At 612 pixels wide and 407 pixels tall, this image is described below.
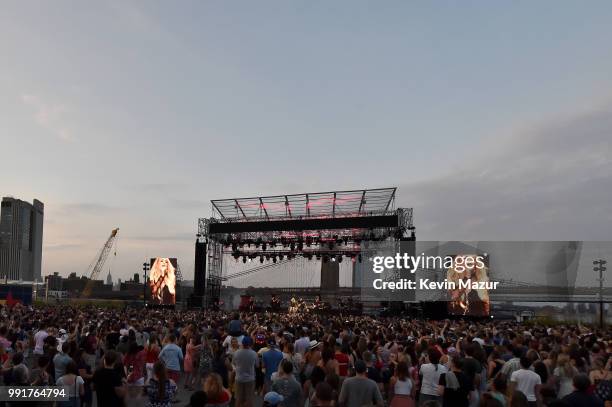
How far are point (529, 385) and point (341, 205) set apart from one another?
3532 centimetres

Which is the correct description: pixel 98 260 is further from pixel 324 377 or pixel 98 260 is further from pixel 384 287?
pixel 324 377

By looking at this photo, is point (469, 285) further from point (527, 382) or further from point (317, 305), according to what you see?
point (527, 382)

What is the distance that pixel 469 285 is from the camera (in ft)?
123

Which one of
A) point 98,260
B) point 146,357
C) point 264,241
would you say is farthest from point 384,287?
point 98,260

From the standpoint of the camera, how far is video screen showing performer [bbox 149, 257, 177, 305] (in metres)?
49.9

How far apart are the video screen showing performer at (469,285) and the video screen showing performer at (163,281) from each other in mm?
26392

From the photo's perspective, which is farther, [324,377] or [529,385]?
[529,385]

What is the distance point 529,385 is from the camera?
8484 mm

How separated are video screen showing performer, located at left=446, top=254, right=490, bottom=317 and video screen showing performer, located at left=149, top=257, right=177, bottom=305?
2639cm

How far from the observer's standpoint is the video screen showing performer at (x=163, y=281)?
164ft

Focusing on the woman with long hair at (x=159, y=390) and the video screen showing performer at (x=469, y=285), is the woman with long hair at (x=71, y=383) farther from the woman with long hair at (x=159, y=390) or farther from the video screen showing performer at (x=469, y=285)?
the video screen showing performer at (x=469, y=285)

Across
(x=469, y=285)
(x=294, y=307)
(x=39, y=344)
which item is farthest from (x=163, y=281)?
(x=39, y=344)

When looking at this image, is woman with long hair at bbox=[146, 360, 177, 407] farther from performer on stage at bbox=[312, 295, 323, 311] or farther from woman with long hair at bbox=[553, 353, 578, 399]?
performer on stage at bbox=[312, 295, 323, 311]

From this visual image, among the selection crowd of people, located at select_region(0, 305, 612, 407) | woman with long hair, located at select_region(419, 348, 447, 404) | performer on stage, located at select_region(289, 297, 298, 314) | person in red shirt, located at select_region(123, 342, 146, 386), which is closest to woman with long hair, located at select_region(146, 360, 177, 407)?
crowd of people, located at select_region(0, 305, 612, 407)
